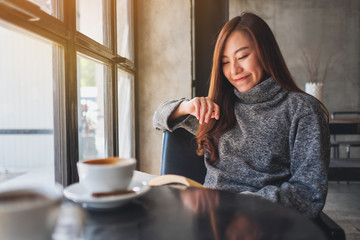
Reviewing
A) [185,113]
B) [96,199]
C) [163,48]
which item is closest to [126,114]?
[163,48]

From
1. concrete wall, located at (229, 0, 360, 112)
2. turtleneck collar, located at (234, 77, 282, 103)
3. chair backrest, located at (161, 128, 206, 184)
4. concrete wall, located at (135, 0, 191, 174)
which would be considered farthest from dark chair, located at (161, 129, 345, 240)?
concrete wall, located at (229, 0, 360, 112)

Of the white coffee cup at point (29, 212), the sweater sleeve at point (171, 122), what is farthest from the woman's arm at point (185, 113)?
the white coffee cup at point (29, 212)

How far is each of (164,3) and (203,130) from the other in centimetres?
160

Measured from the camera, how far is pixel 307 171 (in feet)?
3.06

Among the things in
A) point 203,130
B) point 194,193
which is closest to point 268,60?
point 203,130

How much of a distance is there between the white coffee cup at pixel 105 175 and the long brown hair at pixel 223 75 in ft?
2.18

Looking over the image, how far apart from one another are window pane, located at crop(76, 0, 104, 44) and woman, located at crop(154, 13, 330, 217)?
63 centimetres

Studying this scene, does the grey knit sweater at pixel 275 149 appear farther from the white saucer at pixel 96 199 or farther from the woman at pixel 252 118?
the white saucer at pixel 96 199

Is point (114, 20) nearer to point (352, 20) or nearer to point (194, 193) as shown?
point (194, 193)

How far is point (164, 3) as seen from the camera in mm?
2443

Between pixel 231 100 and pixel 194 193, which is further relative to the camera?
pixel 231 100

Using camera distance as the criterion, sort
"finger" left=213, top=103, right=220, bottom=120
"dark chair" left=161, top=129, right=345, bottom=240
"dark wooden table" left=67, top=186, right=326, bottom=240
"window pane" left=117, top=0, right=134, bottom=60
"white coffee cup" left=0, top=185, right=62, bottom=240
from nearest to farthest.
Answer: "white coffee cup" left=0, top=185, right=62, bottom=240 → "dark wooden table" left=67, top=186, right=326, bottom=240 → "finger" left=213, top=103, right=220, bottom=120 → "dark chair" left=161, top=129, right=345, bottom=240 → "window pane" left=117, top=0, right=134, bottom=60

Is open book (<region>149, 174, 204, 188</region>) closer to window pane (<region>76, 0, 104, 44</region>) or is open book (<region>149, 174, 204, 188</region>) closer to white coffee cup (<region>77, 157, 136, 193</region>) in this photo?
white coffee cup (<region>77, 157, 136, 193</region>)

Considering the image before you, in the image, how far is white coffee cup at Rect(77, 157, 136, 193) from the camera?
21.4 inches
